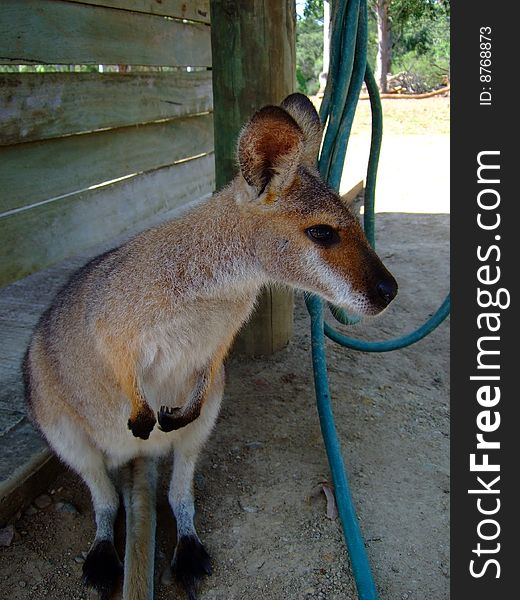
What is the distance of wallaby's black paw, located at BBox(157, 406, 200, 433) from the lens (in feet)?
6.77

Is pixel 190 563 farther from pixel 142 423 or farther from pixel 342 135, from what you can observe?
pixel 342 135

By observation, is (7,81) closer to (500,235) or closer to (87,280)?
(87,280)

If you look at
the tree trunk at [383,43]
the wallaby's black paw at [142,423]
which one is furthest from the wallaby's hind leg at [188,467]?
the tree trunk at [383,43]

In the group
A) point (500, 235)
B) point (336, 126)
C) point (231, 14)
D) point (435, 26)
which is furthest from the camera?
point (435, 26)

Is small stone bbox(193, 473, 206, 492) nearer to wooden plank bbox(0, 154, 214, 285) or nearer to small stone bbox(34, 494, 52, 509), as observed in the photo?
small stone bbox(34, 494, 52, 509)

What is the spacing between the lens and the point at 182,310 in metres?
1.92

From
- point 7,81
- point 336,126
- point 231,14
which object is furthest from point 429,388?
point 7,81

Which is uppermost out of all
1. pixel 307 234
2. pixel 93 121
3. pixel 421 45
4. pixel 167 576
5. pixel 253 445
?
pixel 421 45

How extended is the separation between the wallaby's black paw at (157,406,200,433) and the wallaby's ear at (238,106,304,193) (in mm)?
717

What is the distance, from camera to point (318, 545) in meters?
2.20

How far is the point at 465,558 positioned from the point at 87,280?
143 cm

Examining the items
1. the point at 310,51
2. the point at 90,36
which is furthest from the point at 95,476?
the point at 310,51

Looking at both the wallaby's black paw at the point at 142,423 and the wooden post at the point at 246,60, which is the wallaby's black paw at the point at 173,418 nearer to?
the wallaby's black paw at the point at 142,423

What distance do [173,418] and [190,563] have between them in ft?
1.47
